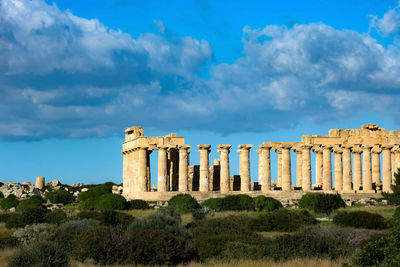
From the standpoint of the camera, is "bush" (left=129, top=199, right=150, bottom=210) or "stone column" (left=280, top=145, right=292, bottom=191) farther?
"stone column" (left=280, top=145, right=292, bottom=191)

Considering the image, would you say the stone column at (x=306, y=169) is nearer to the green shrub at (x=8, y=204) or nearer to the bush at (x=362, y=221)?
the bush at (x=362, y=221)

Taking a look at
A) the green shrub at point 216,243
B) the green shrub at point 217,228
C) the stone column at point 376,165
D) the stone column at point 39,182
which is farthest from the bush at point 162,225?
the stone column at point 39,182

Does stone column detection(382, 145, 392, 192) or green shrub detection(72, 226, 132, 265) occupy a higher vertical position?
stone column detection(382, 145, 392, 192)

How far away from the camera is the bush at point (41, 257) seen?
20.5m

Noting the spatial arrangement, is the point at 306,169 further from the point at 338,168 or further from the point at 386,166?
the point at 386,166

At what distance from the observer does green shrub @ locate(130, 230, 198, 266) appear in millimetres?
22922

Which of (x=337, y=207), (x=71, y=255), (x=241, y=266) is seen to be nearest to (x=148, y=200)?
(x=337, y=207)

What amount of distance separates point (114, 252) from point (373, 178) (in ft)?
159

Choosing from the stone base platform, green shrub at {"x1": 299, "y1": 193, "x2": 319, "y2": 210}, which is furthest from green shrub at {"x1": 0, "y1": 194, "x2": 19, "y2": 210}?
green shrub at {"x1": 299, "y1": 193, "x2": 319, "y2": 210}

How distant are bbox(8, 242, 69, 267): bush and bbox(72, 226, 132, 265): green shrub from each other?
1.83m

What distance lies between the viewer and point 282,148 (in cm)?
6325

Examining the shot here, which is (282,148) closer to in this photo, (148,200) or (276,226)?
(148,200)

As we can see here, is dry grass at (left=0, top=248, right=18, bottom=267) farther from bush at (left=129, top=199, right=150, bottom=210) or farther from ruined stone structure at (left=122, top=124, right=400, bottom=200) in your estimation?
ruined stone structure at (left=122, top=124, right=400, bottom=200)

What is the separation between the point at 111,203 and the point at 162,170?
9.87m
